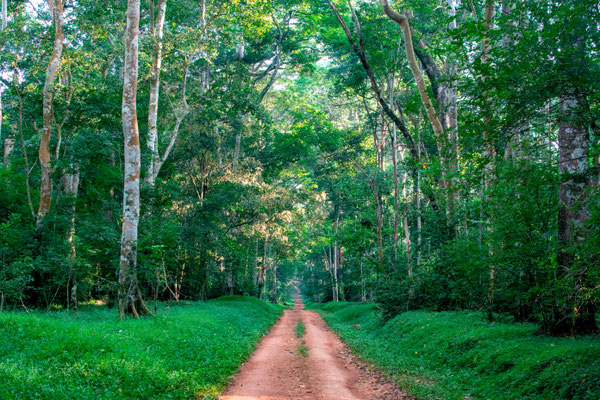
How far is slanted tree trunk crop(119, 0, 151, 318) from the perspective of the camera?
11.8 meters

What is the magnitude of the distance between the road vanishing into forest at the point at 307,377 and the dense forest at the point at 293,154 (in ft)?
11.3

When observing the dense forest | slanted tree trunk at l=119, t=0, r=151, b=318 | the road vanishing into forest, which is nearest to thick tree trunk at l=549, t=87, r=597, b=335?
the dense forest

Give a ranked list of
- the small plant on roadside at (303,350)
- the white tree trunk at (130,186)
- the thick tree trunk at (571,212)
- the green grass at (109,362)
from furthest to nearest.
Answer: the white tree trunk at (130,186) < the small plant on roadside at (303,350) < the thick tree trunk at (571,212) < the green grass at (109,362)

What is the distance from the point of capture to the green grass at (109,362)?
521 centimetres

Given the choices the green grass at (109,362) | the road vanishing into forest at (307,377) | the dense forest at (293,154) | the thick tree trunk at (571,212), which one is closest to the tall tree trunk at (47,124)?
the dense forest at (293,154)

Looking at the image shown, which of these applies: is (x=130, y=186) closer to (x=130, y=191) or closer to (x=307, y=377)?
(x=130, y=191)

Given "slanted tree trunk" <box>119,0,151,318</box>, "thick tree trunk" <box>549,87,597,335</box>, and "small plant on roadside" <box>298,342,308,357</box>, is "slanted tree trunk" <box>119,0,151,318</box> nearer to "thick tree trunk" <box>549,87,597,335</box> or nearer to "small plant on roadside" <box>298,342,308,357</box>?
"small plant on roadside" <box>298,342,308,357</box>

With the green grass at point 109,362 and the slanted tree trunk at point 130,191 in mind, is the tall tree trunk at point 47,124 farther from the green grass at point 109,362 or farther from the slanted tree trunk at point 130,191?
the green grass at point 109,362

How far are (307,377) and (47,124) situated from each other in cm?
1246

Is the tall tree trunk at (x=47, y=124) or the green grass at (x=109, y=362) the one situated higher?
the tall tree trunk at (x=47, y=124)

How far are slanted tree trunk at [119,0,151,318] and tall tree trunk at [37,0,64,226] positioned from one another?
10.7 feet

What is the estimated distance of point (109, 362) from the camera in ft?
20.4

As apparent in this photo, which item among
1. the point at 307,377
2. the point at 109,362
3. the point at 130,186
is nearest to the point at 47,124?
the point at 130,186

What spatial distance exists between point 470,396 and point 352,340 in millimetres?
7132
